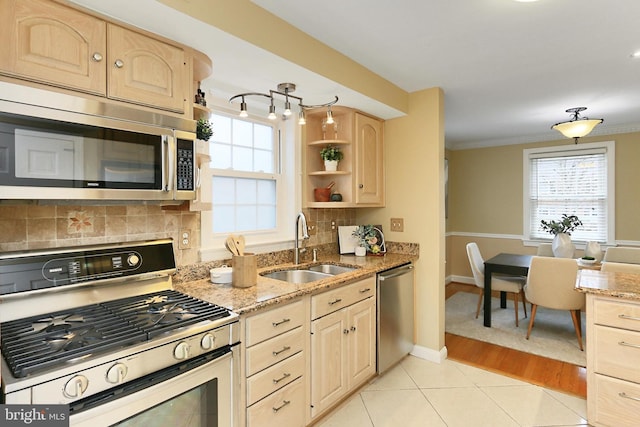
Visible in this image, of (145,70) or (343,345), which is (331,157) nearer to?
(343,345)

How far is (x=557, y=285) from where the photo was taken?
3.21 metres

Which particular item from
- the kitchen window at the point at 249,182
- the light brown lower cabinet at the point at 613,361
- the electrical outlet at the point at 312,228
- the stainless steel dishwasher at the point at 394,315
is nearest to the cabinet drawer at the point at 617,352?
the light brown lower cabinet at the point at 613,361

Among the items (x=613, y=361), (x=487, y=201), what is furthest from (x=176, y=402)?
(x=487, y=201)

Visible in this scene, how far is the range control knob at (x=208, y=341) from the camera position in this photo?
4.44 ft

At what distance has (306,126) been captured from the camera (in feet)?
9.58

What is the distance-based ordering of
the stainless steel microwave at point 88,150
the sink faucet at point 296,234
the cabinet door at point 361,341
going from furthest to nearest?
the sink faucet at point 296,234 → the cabinet door at point 361,341 → the stainless steel microwave at point 88,150

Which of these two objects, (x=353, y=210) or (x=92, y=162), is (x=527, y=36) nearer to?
(x=353, y=210)

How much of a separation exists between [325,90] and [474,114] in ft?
7.49

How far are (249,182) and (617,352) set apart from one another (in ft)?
8.44

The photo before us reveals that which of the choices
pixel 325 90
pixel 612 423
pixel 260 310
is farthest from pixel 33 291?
pixel 612 423

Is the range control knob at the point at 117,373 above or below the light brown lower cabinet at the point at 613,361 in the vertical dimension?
above

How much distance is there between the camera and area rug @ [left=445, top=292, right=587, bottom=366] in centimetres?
314

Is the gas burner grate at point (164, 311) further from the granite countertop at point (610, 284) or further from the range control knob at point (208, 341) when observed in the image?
the granite countertop at point (610, 284)

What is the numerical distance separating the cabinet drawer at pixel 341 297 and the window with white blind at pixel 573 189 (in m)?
3.87
